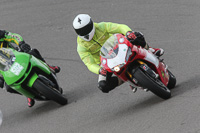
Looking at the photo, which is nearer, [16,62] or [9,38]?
[16,62]

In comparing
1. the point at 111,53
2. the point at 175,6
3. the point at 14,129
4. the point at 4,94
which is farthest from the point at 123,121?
the point at 175,6

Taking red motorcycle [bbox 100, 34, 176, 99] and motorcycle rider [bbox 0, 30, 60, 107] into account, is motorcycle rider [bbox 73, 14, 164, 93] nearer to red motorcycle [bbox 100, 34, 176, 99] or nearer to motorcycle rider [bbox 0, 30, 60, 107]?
red motorcycle [bbox 100, 34, 176, 99]

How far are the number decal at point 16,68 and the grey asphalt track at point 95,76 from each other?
3.24ft

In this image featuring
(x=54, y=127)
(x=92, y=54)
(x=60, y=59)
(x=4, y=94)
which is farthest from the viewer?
(x=60, y=59)

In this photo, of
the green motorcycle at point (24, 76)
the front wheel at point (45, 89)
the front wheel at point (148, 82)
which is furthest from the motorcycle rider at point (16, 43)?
the front wheel at point (148, 82)

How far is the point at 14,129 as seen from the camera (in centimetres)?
785

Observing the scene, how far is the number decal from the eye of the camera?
298 inches

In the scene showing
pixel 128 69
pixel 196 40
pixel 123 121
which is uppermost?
pixel 128 69

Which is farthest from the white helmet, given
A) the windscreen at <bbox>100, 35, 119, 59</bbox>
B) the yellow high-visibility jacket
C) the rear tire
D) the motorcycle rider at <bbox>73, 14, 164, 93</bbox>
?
the rear tire

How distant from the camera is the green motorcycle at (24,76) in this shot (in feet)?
24.9

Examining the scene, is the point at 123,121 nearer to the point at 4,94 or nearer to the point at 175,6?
the point at 4,94

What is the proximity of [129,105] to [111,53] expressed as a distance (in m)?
1.24

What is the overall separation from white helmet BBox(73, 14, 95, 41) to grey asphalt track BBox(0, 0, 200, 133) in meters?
1.28

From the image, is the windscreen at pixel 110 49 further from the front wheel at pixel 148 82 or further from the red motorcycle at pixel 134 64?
the front wheel at pixel 148 82
